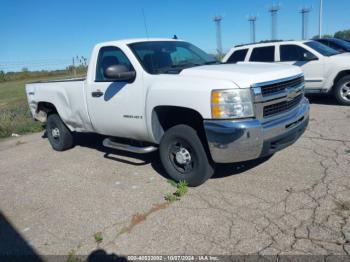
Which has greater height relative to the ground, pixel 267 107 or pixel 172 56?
pixel 172 56

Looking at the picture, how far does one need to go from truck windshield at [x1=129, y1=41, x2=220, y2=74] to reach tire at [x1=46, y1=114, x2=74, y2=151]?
2654mm

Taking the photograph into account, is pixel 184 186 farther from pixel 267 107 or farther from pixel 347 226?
pixel 347 226

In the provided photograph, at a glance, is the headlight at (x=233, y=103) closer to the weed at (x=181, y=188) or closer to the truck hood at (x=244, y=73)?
the truck hood at (x=244, y=73)

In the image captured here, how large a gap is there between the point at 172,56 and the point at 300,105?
6.71 ft

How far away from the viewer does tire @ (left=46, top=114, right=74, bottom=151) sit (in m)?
6.92

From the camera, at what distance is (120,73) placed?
15.3 feet

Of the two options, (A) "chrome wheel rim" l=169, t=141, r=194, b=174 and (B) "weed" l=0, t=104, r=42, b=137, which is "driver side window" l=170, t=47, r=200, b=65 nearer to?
(A) "chrome wheel rim" l=169, t=141, r=194, b=174

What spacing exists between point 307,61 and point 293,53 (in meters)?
0.48

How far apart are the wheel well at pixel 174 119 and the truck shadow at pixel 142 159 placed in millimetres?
751

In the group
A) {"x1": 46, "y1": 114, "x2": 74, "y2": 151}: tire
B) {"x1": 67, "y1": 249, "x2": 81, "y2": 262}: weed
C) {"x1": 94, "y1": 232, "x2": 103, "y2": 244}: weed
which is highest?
{"x1": 46, "y1": 114, "x2": 74, "y2": 151}: tire

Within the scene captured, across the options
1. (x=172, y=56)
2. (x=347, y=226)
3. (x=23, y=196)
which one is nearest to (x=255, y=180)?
(x=347, y=226)

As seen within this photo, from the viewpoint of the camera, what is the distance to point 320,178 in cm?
449

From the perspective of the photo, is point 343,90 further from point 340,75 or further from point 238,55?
point 238,55

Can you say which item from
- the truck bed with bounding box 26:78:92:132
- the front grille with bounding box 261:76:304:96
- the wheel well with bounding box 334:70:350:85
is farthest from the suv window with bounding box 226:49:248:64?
the front grille with bounding box 261:76:304:96
